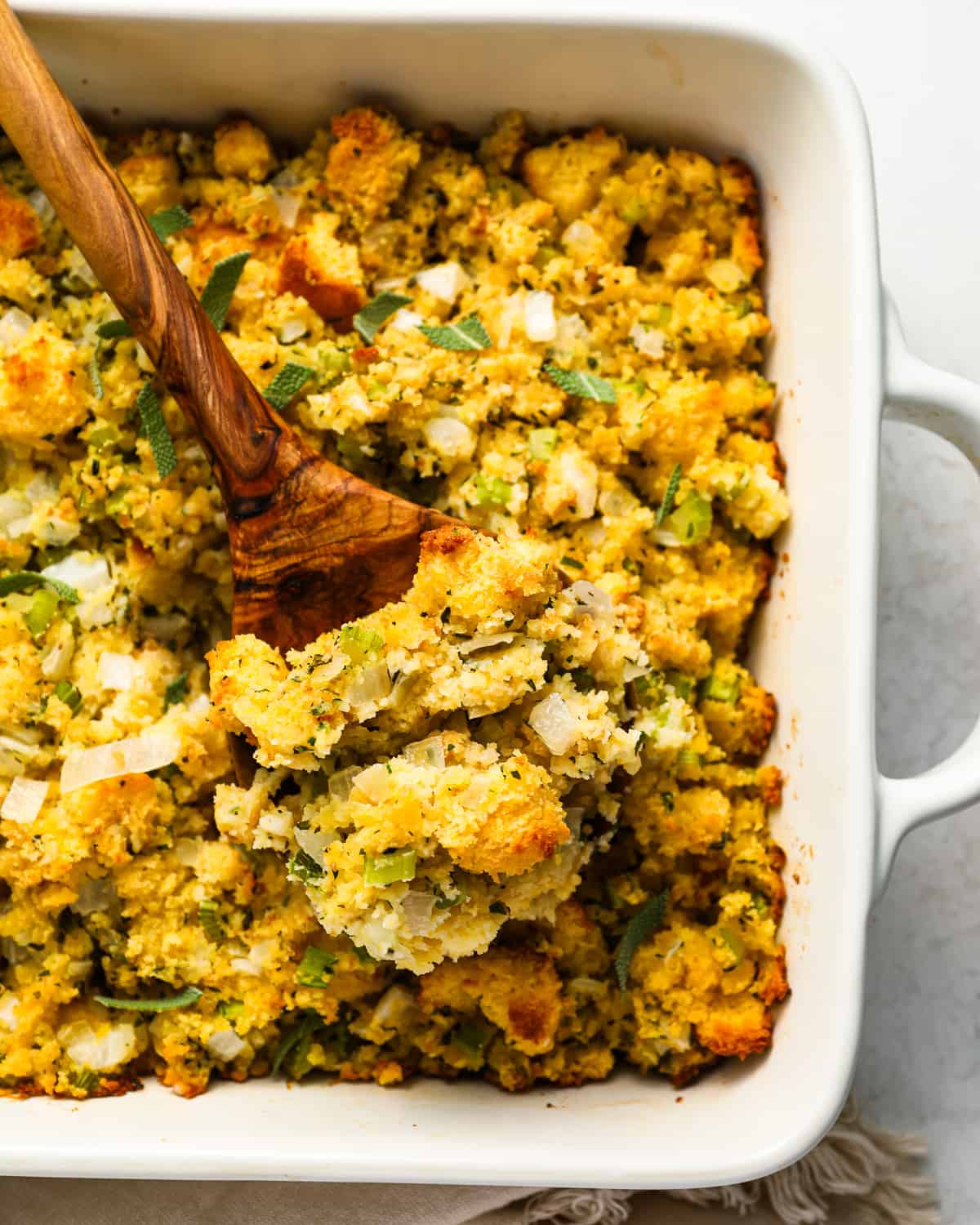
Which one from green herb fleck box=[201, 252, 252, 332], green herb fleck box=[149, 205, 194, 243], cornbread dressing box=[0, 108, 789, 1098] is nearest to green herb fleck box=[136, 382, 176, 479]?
cornbread dressing box=[0, 108, 789, 1098]

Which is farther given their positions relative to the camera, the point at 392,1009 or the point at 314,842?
the point at 392,1009

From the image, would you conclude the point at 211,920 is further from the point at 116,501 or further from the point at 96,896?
the point at 116,501

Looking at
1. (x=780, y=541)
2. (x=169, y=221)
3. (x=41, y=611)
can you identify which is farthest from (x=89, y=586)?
(x=780, y=541)

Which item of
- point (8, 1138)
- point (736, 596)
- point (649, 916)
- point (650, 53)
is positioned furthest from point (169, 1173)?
point (650, 53)

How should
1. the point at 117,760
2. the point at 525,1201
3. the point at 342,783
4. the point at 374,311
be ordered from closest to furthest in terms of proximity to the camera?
the point at 342,783, the point at 117,760, the point at 374,311, the point at 525,1201

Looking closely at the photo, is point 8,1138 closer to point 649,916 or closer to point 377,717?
point 377,717

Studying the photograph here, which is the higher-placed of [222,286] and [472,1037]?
[222,286]

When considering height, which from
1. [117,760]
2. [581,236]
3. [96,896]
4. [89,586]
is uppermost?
[581,236]
